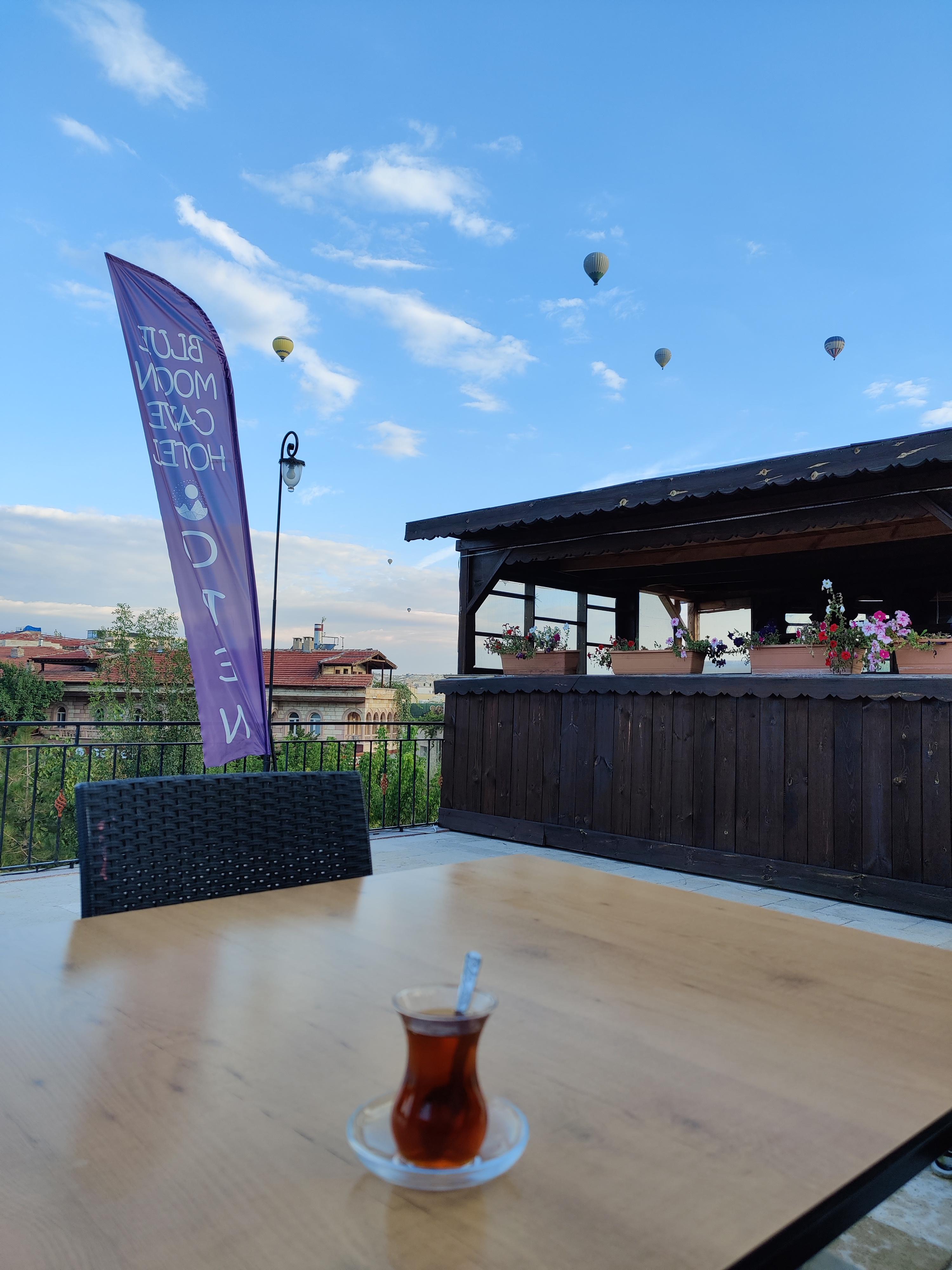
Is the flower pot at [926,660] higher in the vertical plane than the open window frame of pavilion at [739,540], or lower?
lower

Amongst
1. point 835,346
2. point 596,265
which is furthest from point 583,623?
point 835,346

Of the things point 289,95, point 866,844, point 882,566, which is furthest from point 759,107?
point 866,844

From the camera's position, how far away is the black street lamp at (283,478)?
259 inches

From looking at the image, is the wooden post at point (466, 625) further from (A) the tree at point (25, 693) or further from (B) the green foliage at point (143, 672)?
(A) the tree at point (25, 693)

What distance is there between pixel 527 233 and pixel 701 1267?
18544 mm

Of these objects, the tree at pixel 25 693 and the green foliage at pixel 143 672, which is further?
the tree at pixel 25 693

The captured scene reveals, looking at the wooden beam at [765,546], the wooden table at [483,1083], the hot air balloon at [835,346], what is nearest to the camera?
the wooden table at [483,1083]

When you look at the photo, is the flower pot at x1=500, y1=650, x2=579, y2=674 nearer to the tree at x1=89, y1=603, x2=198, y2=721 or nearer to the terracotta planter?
the terracotta planter

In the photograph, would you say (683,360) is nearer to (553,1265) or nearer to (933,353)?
(933,353)

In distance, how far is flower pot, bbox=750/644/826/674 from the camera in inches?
181

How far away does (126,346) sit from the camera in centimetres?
337

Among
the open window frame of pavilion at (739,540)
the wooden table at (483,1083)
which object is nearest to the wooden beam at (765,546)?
the open window frame of pavilion at (739,540)

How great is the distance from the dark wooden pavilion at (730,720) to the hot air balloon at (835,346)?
12.0ft

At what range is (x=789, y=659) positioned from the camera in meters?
4.73
